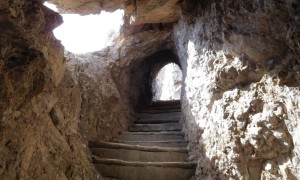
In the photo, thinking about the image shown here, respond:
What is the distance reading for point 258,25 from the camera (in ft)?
6.64

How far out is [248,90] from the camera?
2178mm

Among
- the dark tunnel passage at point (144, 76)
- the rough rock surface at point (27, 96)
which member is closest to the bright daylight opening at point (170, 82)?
the dark tunnel passage at point (144, 76)

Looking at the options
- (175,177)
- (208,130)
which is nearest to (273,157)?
(208,130)

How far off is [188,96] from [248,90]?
1611 millimetres

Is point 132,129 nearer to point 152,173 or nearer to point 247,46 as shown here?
point 152,173

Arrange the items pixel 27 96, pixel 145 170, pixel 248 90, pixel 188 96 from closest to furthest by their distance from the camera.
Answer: pixel 27 96
pixel 248 90
pixel 145 170
pixel 188 96

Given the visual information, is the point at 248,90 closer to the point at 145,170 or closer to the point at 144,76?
the point at 145,170

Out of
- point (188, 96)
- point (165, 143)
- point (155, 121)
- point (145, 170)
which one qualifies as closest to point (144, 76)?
point (155, 121)

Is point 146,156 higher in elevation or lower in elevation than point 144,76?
lower

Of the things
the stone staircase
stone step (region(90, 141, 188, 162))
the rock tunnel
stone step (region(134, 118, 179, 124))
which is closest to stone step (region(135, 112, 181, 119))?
stone step (region(134, 118, 179, 124))

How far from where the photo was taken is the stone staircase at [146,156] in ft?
10.9

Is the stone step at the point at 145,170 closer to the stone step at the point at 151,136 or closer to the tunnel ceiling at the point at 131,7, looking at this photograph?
the stone step at the point at 151,136

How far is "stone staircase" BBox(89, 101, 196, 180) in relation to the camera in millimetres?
3318

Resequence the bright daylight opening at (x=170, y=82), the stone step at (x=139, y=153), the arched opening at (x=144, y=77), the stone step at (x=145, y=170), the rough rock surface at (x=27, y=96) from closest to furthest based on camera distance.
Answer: the rough rock surface at (x=27, y=96), the stone step at (x=145, y=170), the stone step at (x=139, y=153), the arched opening at (x=144, y=77), the bright daylight opening at (x=170, y=82)
